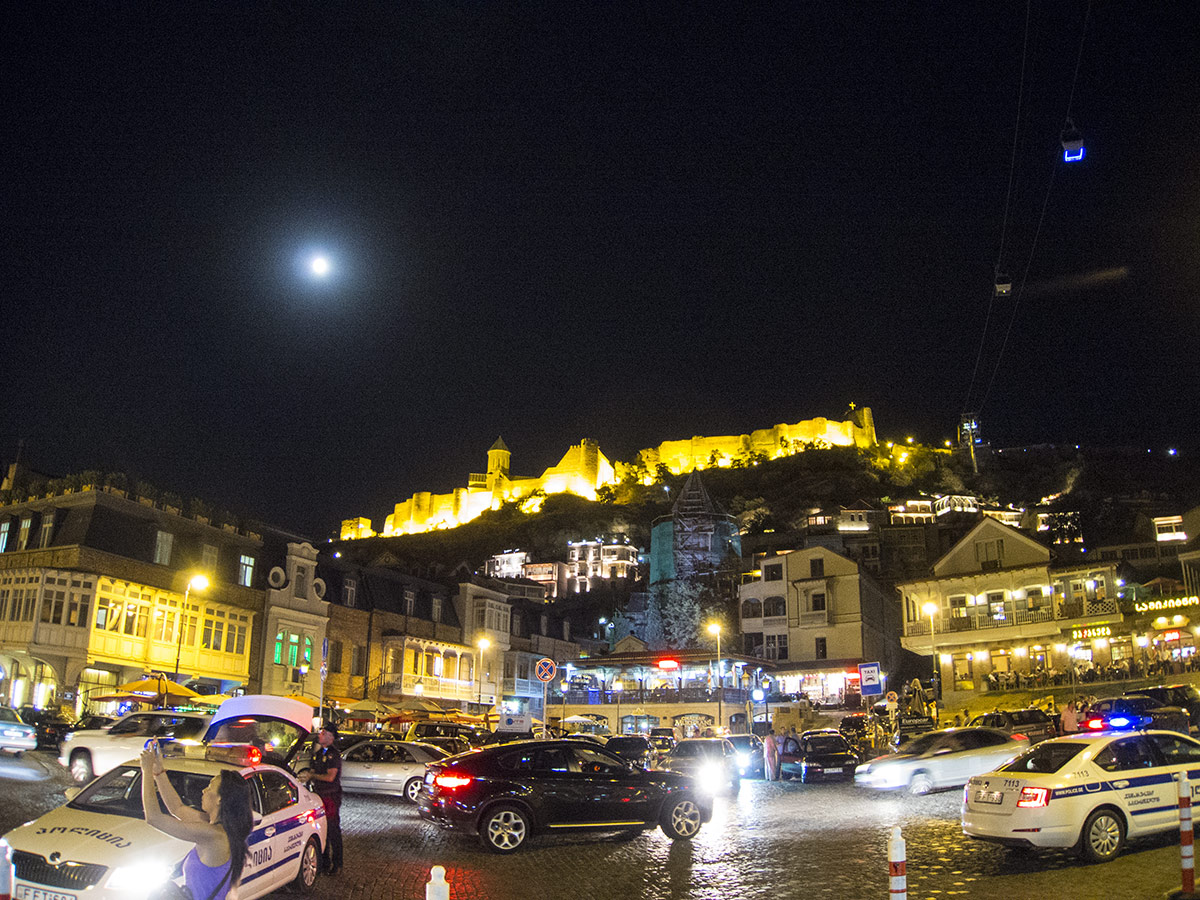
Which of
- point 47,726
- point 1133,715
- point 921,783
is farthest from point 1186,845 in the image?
point 47,726

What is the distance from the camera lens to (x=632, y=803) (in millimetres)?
13828

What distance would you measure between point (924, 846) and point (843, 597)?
40.0m

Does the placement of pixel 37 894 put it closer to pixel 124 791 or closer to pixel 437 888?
pixel 124 791

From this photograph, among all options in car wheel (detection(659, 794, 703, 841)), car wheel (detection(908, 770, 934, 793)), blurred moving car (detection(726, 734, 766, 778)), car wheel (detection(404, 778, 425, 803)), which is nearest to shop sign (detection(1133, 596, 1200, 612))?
blurred moving car (detection(726, 734, 766, 778))

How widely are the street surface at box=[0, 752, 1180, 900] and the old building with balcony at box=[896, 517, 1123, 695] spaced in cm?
2935

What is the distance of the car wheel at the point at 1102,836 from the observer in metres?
10.9

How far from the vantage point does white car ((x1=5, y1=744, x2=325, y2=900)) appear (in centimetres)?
736

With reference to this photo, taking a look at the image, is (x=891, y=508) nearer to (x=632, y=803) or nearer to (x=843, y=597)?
(x=843, y=597)

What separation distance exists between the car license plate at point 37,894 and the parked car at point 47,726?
55.8 feet

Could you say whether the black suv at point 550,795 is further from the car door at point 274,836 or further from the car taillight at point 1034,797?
the car taillight at point 1034,797

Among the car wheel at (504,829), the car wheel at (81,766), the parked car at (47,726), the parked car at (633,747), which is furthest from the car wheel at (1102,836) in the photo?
the parked car at (47,726)

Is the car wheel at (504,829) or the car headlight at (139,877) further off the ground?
the car headlight at (139,877)

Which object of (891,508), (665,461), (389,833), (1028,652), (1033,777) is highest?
(665,461)

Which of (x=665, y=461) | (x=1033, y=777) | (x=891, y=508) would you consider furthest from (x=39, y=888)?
(x=665, y=461)
